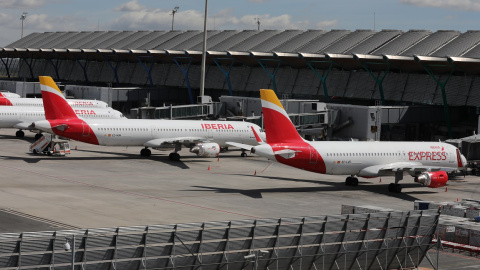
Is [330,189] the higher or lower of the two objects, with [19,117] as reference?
lower

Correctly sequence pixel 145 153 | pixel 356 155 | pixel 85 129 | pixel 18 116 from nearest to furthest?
pixel 356 155 → pixel 85 129 → pixel 145 153 → pixel 18 116

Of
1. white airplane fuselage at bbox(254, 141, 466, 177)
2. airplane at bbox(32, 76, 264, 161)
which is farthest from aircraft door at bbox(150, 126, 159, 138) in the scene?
white airplane fuselage at bbox(254, 141, 466, 177)

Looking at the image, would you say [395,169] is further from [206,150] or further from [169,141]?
[169,141]

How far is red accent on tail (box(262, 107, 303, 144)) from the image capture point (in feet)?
197

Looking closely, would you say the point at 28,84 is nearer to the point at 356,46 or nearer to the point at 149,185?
the point at 356,46

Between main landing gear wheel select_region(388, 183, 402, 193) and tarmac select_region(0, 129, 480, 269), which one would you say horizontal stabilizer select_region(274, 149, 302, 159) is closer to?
tarmac select_region(0, 129, 480, 269)

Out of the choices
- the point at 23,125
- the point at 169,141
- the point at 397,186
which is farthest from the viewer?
the point at 23,125

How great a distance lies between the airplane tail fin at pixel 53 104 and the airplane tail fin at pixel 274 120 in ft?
82.6

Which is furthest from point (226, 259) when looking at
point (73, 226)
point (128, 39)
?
point (128, 39)

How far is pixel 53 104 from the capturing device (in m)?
77.6

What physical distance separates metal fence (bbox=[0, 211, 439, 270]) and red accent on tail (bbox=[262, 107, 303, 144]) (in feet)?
71.8

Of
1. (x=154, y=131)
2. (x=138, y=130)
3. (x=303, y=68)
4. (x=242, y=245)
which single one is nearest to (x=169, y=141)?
(x=154, y=131)

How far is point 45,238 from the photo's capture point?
96.3 ft

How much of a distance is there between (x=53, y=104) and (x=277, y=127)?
26942 millimetres
